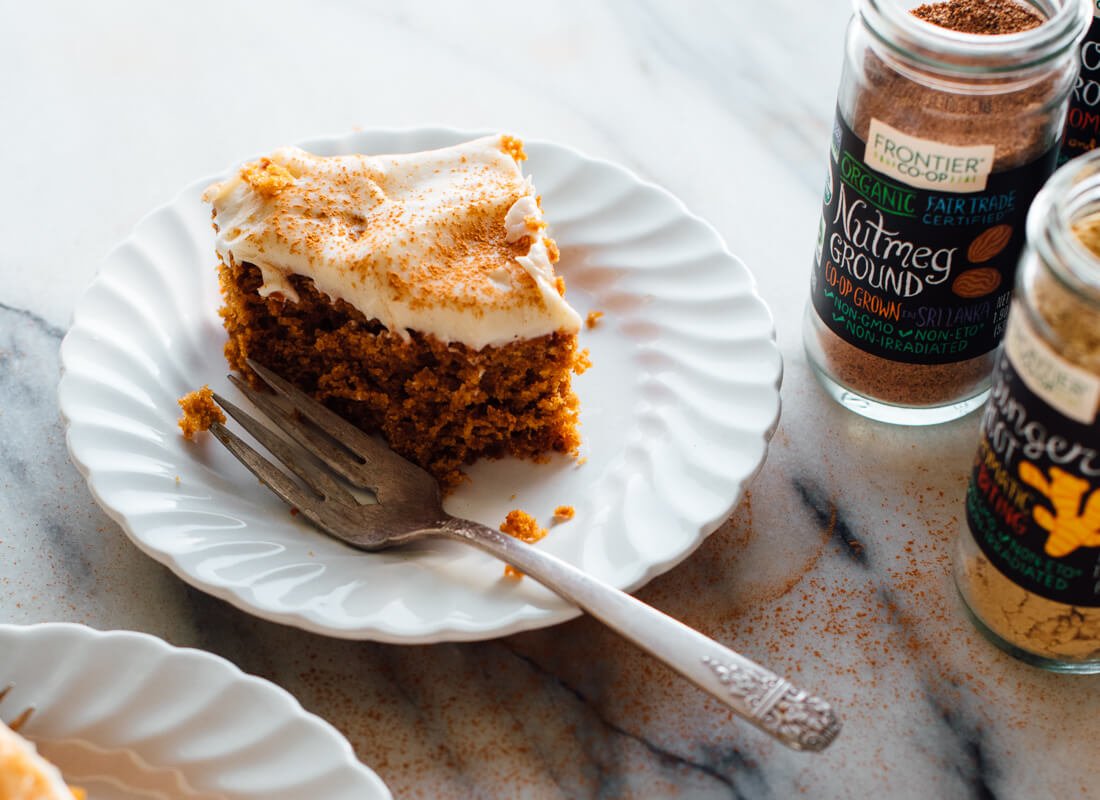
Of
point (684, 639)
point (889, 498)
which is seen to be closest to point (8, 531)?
point (684, 639)

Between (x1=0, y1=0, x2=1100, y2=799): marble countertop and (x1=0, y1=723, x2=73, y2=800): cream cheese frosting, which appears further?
(x1=0, y1=0, x2=1100, y2=799): marble countertop

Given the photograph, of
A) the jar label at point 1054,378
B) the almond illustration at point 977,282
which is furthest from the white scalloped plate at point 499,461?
the jar label at point 1054,378

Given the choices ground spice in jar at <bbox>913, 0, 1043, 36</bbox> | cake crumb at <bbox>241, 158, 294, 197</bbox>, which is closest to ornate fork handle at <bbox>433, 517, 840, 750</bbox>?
cake crumb at <bbox>241, 158, 294, 197</bbox>

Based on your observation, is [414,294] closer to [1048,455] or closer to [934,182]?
[934,182]

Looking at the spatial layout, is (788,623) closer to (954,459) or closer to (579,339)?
(954,459)

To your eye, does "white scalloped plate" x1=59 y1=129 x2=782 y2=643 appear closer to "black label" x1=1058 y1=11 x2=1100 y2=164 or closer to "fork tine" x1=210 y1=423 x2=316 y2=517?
"fork tine" x1=210 y1=423 x2=316 y2=517

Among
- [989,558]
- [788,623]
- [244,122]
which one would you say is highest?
[244,122]
